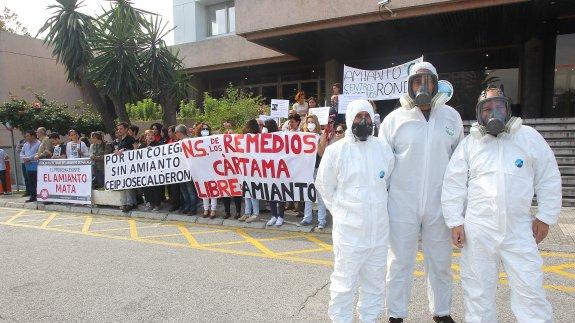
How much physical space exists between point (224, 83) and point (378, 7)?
38.9 ft

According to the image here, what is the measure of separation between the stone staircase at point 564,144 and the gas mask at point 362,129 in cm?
656

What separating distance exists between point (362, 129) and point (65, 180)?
8537 millimetres

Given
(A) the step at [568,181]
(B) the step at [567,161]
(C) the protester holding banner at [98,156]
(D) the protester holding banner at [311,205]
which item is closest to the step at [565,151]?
(B) the step at [567,161]

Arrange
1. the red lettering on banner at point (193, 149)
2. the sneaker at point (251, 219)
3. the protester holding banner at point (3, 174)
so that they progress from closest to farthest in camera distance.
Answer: the sneaker at point (251, 219), the red lettering on banner at point (193, 149), the protester holding banner at point (3, 174)

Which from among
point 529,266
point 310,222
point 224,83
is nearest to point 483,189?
point 529,266

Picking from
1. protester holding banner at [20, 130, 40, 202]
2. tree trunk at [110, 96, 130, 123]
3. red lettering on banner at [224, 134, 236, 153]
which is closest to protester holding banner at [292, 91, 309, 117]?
red lettering on banner at [224, 134, 236, 153]

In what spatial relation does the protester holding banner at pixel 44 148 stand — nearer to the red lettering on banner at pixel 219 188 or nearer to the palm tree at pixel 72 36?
the palm tree at pixel 72 36

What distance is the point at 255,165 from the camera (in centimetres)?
712

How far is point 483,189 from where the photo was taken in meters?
2.82

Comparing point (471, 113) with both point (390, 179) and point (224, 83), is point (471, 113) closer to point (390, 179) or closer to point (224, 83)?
point (224, 83)

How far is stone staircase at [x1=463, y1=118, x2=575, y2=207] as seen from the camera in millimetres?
7848

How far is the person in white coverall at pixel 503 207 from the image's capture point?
8.86 feet

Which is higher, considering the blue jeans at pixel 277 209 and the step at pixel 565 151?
the step at pixel 565 151

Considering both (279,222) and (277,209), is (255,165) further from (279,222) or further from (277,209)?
(279,222)
